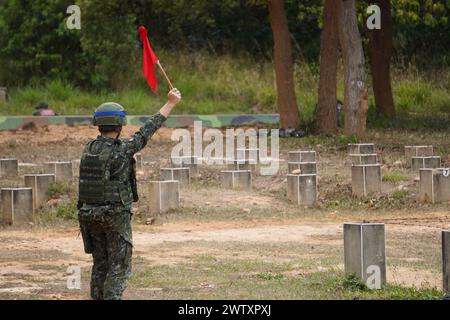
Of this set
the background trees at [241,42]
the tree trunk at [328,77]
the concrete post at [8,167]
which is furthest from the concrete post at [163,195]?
the tree trunk at [328,77]

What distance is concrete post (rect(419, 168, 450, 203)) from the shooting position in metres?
17.1

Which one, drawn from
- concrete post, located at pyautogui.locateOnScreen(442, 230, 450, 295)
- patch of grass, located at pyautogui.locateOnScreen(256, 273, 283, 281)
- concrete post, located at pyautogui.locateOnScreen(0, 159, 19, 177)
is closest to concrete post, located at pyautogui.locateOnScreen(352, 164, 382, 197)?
concrete post, located at pyautogui.locateOnScreen(0, 159, 19, 177)

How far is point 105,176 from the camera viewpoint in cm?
926

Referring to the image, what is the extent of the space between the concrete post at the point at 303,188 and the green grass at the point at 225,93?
1092 centimetres

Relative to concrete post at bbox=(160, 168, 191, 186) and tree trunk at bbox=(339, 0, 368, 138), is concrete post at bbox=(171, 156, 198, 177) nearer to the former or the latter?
concrete post at bbox=(160, 168, 191, 186)

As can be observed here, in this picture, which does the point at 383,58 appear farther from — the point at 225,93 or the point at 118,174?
the point at 118,174

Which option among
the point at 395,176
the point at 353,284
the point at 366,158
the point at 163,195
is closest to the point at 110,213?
the point at 353,284

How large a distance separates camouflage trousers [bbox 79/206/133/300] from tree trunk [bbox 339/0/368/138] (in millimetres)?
15082

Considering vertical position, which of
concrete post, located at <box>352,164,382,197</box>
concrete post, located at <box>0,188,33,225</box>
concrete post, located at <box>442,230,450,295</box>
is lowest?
concrete post, located at <box>442,230,450,295</box>

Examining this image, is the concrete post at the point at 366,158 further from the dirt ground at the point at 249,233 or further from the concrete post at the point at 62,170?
the concrete post at the point at 62,170
